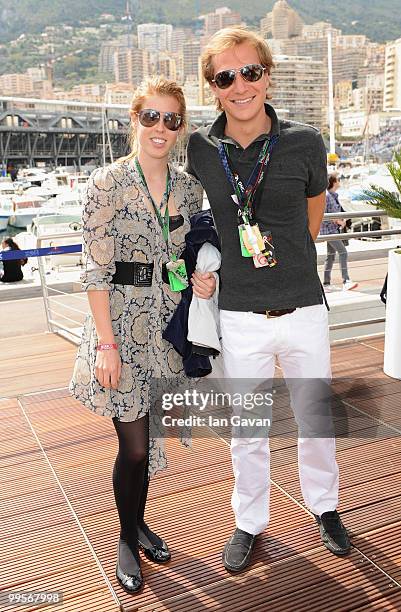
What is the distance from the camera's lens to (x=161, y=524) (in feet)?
7.24

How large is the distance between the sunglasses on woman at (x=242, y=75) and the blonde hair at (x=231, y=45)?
0.05 metres

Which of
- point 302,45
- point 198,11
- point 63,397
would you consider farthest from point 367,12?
point 63,397

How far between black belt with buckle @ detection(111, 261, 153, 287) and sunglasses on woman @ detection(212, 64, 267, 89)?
0.57 metres

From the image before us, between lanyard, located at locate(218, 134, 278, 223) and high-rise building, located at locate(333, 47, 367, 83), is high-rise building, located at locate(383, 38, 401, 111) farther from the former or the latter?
lanyard, located at locate(218, 134, 278, 223)

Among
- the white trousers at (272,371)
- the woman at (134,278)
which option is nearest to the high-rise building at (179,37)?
the woman at (134,278)

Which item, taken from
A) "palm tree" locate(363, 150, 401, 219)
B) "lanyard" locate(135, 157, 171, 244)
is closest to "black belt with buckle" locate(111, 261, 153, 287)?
"lanyard" locate(135, 157, 171, 244)

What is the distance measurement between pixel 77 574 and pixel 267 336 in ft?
3.24

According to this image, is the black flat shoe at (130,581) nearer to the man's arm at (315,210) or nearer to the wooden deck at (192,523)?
the wooden deck at (192,523)

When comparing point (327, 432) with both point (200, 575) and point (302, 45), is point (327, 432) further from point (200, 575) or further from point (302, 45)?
point (302, 45)

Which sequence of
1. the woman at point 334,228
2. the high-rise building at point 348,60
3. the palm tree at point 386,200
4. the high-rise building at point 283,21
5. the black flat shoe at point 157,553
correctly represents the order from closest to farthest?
1. the black flat shoe at point 157,553
2. the palm tree at point 386,200
3. the woman at point 334,228
4. the high-rise building at point 283,21
5. the high-rise building at point 348,60

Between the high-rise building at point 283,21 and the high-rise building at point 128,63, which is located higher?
the high-rise building at point 283,21

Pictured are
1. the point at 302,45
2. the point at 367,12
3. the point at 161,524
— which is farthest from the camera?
the point at 302,45

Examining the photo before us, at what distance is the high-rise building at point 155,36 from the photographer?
69438 mm

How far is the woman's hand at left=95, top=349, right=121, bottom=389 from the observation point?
68.9 inches
